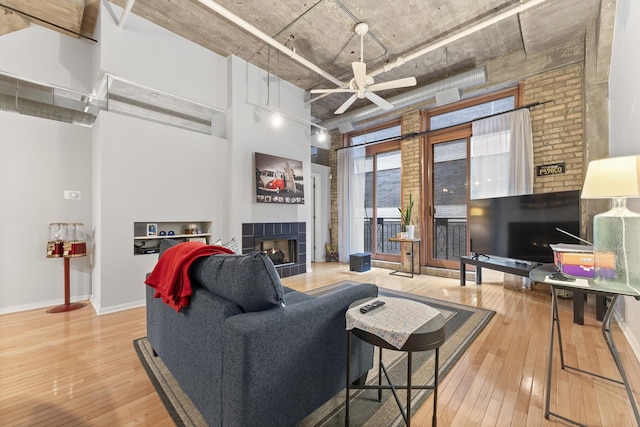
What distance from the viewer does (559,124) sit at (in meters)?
3.79

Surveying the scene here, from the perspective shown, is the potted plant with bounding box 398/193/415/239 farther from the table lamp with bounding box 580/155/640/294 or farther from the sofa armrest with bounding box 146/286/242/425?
the sofa armrest with bounding box 146/286/242/425

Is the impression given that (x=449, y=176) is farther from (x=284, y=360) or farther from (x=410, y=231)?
(x=284, y=360)

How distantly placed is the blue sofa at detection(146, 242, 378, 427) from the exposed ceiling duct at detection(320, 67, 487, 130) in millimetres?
4200

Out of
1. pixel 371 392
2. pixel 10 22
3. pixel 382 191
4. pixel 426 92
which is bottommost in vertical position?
pixel 371 392

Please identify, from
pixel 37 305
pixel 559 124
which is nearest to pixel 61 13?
pixel 37 305

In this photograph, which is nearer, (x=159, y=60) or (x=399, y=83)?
(x=399, y=83)

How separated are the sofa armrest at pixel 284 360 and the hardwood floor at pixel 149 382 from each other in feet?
1.94

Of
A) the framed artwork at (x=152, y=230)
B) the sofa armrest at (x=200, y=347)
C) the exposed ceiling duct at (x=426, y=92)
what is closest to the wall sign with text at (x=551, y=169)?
the exposed ceiling duct at (x=426, y=92)

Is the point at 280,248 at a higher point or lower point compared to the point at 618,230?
lower

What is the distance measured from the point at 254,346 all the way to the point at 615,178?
2021 millimetres

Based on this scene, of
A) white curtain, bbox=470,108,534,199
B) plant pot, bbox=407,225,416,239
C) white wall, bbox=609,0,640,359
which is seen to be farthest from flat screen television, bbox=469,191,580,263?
plant pot, bbox=407,225,416,239

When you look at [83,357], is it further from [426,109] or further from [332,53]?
[426,109]

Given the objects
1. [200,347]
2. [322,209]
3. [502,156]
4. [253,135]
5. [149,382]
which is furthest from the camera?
[322,209]

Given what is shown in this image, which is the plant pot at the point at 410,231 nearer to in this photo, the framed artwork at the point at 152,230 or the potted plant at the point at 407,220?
the potted plant at the point at 407,220
